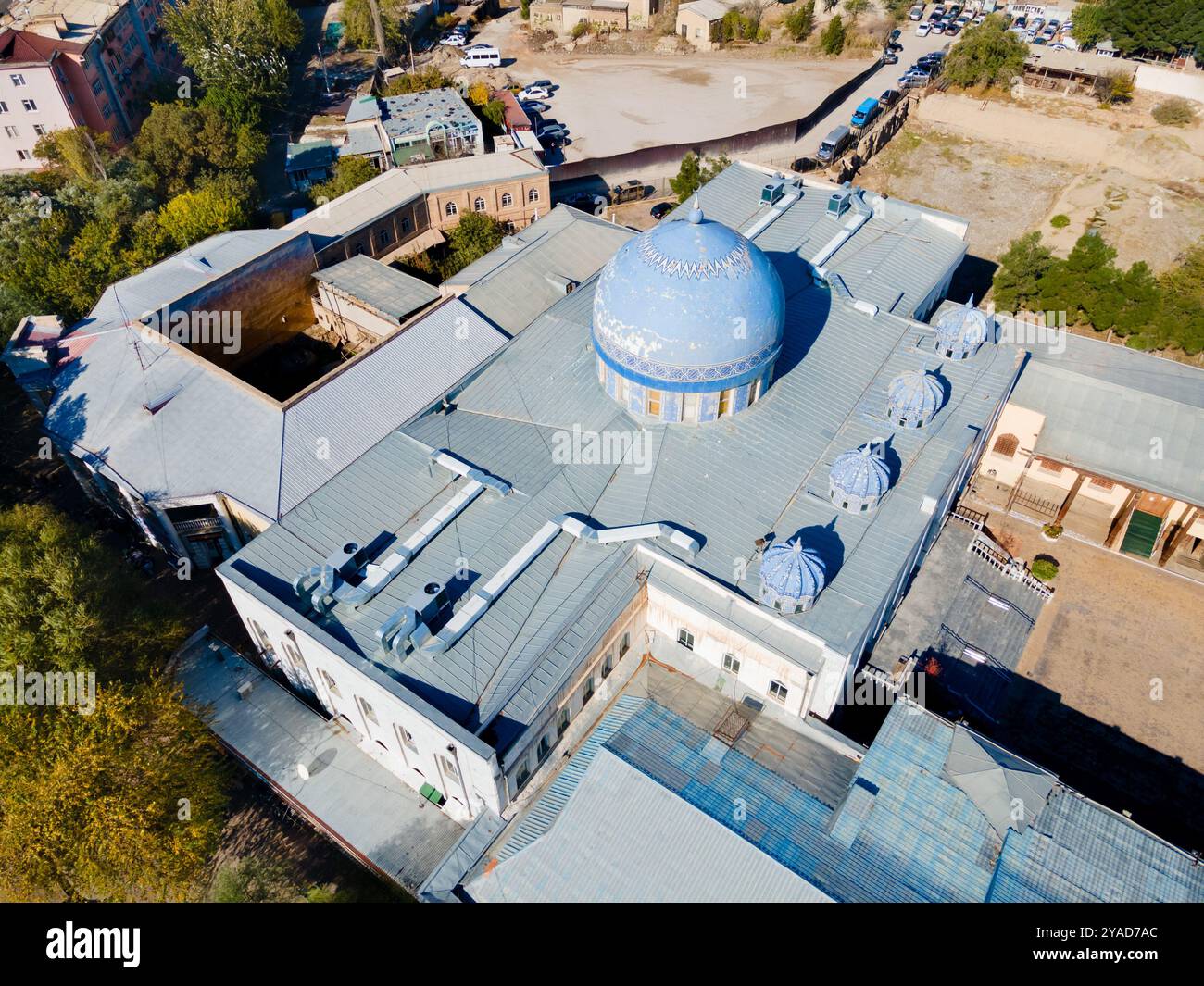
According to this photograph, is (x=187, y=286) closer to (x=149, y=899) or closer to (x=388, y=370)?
(x=388, y=370)

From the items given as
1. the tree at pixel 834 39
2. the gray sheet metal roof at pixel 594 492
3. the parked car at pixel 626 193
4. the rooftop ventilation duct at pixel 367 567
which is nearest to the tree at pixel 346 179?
the parked car at pixel 626 193

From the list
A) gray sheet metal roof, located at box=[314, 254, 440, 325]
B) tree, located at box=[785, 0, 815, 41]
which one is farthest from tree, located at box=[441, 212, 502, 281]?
tree, located at box=[785, 0, 815, 41]

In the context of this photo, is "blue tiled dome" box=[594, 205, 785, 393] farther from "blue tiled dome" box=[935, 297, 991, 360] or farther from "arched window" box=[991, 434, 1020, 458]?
"arched window" box=[991, 434, 1020, 458]

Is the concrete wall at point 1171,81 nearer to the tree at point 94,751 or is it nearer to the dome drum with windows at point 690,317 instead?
the dome drum with windows at point 690,317

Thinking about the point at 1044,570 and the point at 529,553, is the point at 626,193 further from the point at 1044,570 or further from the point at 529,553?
the point at 529,553

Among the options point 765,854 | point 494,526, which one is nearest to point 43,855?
point 494,526

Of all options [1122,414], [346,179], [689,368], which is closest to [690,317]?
[689,368]
